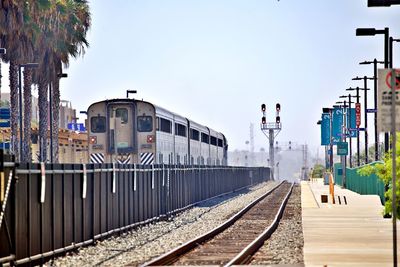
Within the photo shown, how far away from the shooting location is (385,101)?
1673cm

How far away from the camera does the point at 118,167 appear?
30.1 metres

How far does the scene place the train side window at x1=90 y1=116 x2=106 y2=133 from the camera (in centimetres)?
4988

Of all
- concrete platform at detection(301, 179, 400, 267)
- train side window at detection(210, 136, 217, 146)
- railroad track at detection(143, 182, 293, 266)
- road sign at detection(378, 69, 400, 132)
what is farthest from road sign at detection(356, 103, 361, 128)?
road sign at detection(378, 69, 400, 132)

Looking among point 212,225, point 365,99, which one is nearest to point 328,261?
point 212,225

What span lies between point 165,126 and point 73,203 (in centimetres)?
2729

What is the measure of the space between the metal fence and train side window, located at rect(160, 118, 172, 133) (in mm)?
9623

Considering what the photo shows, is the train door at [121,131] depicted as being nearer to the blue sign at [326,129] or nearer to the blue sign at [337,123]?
the blue sign at [337,123]

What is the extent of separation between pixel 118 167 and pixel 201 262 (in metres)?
8.32

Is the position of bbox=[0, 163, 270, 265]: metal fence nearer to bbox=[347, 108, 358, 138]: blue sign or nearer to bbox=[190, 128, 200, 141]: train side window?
bbox=[190, 128, 200, 141]: train side window

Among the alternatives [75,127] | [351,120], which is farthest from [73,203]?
[75,127]

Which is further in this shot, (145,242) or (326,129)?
(326,129)

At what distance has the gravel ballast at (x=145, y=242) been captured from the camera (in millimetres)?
22781

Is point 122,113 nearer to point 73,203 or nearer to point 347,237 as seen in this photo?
point 347,237

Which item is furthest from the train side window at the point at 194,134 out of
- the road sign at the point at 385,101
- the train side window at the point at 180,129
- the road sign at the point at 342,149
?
the road sign at the point at 385,101
